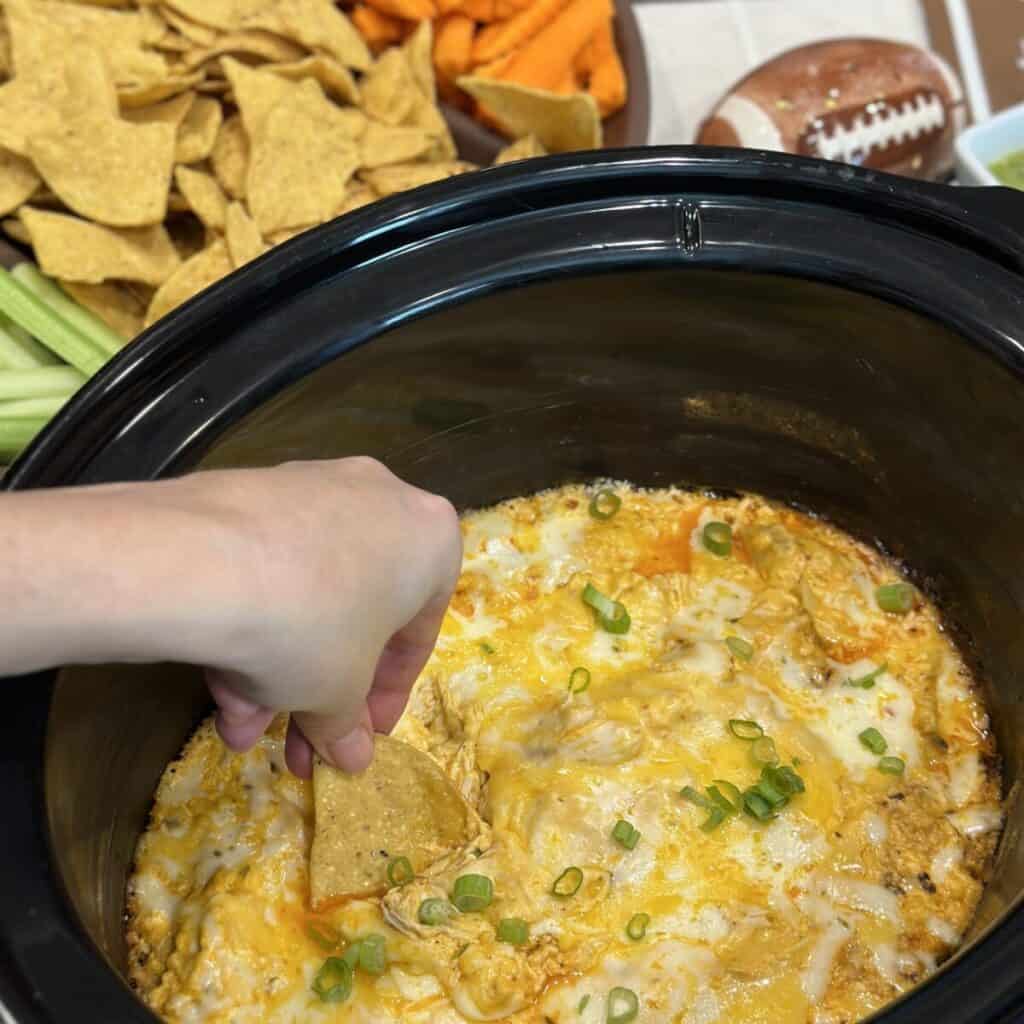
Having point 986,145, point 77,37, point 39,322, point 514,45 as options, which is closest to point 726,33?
point 514,45

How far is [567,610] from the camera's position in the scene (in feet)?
5.02

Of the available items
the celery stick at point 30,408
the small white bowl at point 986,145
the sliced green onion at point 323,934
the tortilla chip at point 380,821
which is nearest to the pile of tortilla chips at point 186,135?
the celery stick at point 30,408

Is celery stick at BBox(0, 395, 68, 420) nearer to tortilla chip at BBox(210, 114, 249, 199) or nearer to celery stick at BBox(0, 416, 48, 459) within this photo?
celery stick at BBox(0, 416, 48, 459)

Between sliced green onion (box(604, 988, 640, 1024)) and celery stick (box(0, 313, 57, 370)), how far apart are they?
1.42m

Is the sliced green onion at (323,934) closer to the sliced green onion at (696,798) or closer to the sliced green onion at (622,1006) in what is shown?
the sliced green onion at (622,1006)

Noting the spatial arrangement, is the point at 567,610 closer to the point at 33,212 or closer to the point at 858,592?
the point at 858,592

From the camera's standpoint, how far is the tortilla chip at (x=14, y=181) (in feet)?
6.91

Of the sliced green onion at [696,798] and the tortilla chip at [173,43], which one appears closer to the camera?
the sliced green onion at [696,798]

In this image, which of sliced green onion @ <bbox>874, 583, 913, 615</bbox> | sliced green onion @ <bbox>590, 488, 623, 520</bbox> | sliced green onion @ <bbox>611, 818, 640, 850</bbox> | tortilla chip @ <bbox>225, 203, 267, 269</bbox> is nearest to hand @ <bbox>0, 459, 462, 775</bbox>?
sliced green onion @ <bbox>611, 818, 640, 850</bbox>

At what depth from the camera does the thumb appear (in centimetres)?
102

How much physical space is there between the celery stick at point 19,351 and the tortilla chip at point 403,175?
0.68 m

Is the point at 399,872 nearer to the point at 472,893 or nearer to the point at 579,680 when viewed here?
the point at 472,893

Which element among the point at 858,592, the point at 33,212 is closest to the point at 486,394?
the point at 858,592

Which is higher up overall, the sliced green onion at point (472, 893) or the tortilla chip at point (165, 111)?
the tortilla chip at point (165, 111)
